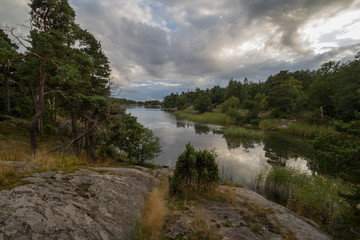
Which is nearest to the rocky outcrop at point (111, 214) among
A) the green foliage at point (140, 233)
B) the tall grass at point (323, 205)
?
the green foliage at point (140, 233)

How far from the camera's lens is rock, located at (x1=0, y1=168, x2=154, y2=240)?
2.33 meters

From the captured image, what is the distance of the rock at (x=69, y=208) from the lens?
2326 millimetres

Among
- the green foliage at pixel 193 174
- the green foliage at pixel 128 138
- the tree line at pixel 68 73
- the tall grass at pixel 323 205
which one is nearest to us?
the tall grass at pixel 323 205

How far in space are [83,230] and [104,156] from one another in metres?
10.4

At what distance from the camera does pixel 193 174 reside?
21.8 ft

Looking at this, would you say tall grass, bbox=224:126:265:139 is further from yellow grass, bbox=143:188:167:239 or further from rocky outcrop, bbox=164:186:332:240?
yellow grass, bbox=143:188:167:239

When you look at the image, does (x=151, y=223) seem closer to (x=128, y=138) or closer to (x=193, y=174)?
(x=193, y=174)

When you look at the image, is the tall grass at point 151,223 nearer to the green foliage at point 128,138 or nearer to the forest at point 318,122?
the forest at point 318,122

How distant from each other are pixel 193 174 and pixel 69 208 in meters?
4.82

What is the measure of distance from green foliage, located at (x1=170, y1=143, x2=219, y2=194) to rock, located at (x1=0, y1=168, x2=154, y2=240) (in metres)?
2.18

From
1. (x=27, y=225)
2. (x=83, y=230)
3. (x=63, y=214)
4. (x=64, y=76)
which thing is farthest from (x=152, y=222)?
(x=64, y=76)

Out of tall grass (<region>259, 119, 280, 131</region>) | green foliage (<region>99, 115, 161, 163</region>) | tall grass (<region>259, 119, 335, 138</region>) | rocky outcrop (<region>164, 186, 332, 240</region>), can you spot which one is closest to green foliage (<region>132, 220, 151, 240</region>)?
rocky outcrop (<region>164, 186, 332, 240</region>)

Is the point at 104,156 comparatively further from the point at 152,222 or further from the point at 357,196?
the point at 357,196

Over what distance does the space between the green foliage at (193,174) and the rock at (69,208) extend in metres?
2.18
